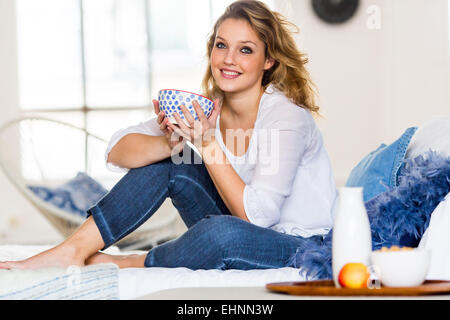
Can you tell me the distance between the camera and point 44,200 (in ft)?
7.91

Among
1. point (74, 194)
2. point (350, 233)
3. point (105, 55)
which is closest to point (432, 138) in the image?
point (350, 233)

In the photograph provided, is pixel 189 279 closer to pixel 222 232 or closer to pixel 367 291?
pixel 222 232

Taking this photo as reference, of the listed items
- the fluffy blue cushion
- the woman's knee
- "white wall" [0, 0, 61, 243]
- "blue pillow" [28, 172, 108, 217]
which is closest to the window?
"white wall" [0, 0, 61, 243]

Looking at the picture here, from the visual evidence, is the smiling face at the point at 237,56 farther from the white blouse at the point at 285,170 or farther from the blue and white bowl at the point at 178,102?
the blue and white bowl at the point at 178,102

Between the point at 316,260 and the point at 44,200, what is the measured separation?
168 cm

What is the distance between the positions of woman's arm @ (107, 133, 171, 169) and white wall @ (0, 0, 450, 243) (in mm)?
2257

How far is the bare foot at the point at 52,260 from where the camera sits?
3.91 feet

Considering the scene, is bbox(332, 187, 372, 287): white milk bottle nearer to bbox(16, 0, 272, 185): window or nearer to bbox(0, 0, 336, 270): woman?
bbox(0, 0, 336, 270): woman

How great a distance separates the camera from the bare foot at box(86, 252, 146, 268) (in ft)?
4.09

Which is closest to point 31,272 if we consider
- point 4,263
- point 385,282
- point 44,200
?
point 4,263

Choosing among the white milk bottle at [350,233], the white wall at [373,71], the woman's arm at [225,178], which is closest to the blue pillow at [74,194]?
the woman's arm at [225,178]

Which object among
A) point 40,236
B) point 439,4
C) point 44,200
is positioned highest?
point 439,4
